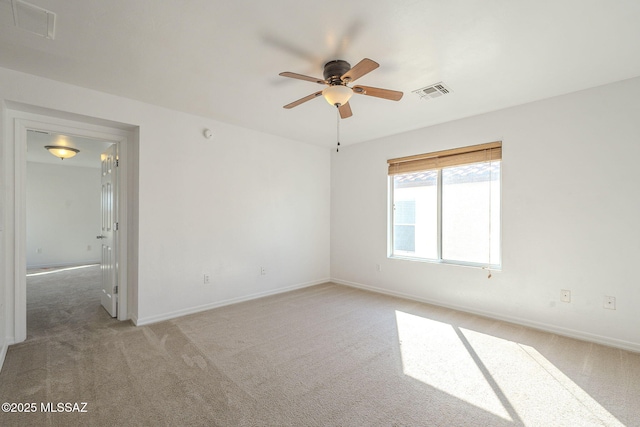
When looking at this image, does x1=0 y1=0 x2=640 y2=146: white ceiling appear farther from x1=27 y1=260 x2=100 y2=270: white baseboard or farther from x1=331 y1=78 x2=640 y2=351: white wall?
x1=27 y1=260 x2=100 y2=270: white baseboard

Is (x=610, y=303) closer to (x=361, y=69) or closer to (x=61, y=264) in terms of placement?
(x=361, y=69)

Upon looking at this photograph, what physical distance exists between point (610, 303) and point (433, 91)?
9.10ft

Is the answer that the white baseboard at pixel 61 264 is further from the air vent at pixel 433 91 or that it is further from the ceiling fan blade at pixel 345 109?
the air vent at pixel 433 91

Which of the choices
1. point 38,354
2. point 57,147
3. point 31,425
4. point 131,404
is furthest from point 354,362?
point 57,147

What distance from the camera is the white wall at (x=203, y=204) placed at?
10.2 ft

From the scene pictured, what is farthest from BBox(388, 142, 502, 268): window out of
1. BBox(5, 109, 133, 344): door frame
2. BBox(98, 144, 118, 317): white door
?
BBox(5, 109, 133, 344): door frame

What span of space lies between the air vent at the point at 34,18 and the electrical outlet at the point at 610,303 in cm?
521

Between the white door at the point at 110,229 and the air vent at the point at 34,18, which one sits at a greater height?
the air vent at the point at 34,18

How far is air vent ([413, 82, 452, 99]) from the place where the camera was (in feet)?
9.42

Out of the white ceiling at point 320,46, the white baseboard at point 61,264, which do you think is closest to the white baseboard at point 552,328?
the white ceiling at point 320,46

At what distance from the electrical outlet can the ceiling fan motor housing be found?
3364 millimetres

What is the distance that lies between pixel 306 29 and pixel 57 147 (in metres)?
5.56

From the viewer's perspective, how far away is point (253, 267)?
14.1ft

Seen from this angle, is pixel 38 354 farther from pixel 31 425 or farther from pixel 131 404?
pixel 131 404
